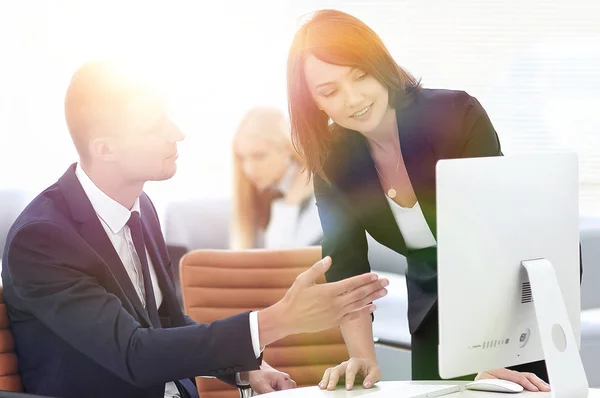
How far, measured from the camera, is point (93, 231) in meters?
1.67

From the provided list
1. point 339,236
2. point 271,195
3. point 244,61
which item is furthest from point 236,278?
point 244,61

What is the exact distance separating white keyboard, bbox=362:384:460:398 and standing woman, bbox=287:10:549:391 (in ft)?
0.71

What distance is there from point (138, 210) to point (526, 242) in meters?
0.85

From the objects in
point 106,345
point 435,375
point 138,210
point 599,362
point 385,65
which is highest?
point 385,65

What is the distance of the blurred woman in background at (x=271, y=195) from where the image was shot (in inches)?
154

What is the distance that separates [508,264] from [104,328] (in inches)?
28.3

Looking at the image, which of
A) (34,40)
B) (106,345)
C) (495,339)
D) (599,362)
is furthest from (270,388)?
(34,40)

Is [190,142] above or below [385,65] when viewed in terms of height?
below

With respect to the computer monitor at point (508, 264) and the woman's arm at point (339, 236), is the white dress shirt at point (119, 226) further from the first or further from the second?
the computer monitor at point (508, 264)

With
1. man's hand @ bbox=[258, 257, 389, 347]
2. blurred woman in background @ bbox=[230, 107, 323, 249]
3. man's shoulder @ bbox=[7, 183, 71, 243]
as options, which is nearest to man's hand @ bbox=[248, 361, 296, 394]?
man's hand @ bbox=[258, 257, 389, 347]

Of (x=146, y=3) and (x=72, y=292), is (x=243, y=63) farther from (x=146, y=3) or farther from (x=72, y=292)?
Answer: (x=72, y=292)

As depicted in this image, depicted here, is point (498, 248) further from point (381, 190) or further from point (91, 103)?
point (91, 103)

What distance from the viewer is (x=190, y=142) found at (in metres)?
5.11

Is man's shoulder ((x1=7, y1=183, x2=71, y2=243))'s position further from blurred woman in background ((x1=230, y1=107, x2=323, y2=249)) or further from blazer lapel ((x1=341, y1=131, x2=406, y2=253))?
blurred woman in background ((x1=230, y1=107, x2=323, y2=249))
